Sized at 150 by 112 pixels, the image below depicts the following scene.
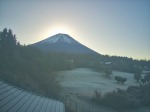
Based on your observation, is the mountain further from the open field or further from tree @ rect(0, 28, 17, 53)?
tree @ rect(0, 28, 17, 53)

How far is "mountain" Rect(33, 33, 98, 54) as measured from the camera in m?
108

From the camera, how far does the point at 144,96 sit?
3531 cm

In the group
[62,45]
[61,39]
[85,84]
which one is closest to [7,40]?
[85,84]

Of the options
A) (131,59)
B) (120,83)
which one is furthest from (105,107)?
(131,59)

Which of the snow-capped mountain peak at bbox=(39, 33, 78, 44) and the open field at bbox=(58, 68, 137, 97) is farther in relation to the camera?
the snow-capped mountain peak at bbox=(39, 33, 78, 44)

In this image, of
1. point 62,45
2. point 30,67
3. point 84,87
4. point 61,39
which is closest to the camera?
point 30,67

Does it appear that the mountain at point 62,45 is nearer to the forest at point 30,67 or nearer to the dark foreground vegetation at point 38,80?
the forest at point 30,67

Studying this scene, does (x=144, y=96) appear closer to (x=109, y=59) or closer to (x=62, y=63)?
(x=62, y=63)

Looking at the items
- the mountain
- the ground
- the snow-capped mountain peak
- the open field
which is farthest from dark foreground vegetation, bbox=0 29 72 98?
the snow-capped mountain peak

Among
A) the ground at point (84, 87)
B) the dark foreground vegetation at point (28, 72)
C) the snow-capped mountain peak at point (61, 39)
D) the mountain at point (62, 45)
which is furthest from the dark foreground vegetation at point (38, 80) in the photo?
the snow-capped mountain peak at point (61, 39)

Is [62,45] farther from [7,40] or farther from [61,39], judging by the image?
[7,40]

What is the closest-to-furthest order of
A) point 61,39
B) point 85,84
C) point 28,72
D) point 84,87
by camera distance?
point 28,72 → point 84,87 → point 85,84 → point 61,39

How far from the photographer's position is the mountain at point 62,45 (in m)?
108

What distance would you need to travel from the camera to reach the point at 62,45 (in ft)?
381
